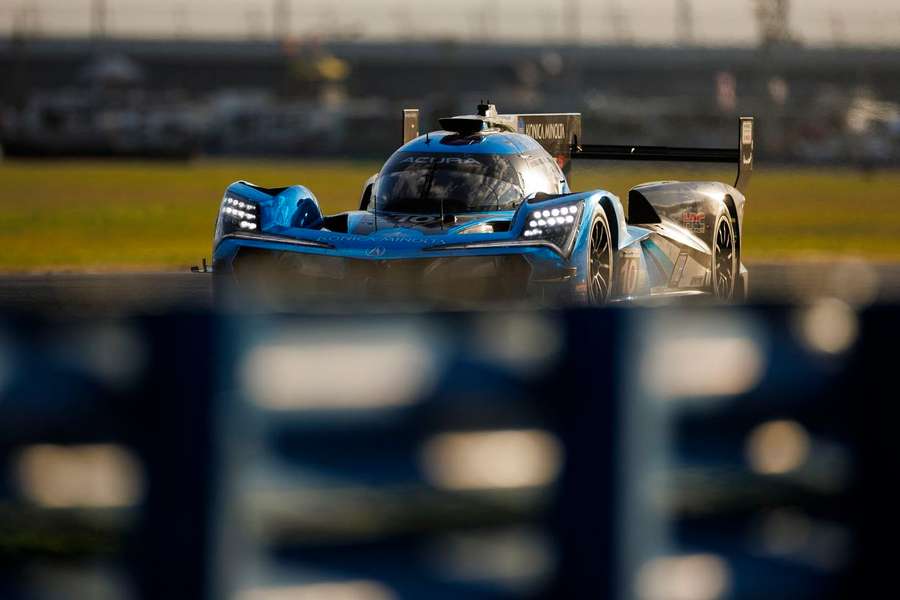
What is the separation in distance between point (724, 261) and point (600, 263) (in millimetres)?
2326

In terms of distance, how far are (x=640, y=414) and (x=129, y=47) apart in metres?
103

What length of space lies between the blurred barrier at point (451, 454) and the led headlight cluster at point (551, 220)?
620 centimetres

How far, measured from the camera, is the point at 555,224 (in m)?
10.3

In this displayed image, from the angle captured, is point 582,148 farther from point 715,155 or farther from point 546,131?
point 715,155

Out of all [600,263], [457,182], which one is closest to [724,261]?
[600,263]

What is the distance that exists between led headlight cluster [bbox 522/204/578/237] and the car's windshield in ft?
3.09

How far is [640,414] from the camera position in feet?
12.6

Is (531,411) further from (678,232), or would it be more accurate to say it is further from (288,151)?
(288,151)

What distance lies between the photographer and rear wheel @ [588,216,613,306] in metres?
10.6

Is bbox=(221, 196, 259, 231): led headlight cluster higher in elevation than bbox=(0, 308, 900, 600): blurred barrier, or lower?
lower

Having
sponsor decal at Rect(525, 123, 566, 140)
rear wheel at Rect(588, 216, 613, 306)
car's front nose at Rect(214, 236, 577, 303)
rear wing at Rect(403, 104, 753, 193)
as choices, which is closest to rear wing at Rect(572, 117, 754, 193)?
rear wing at Rect(403, 104, 753, 193)

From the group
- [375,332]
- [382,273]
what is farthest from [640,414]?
[382,273]

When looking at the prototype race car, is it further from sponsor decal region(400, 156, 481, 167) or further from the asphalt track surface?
the asphalt track surface

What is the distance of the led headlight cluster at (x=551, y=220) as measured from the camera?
10.3 m
